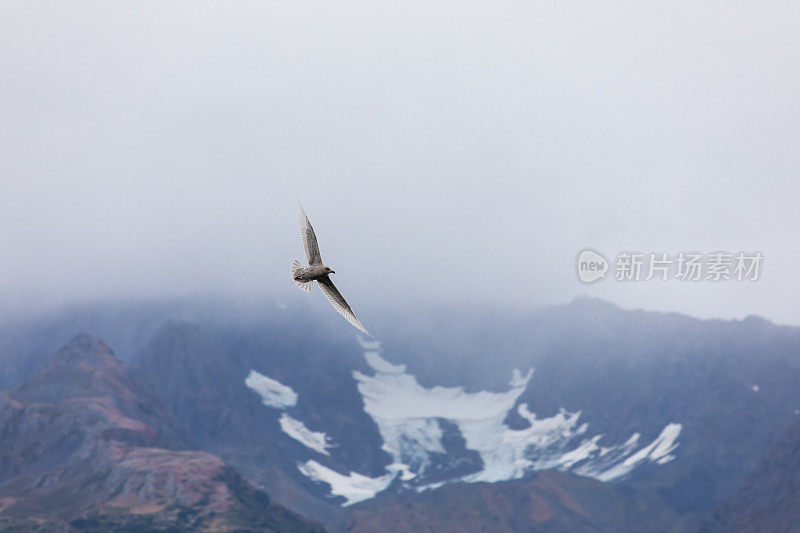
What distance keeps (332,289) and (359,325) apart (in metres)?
9.51

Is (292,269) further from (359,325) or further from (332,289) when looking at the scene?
(359,325)

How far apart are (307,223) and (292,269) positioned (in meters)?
5.36

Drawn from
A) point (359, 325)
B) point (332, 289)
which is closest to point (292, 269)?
point (332, 289)

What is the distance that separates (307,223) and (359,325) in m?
11.9

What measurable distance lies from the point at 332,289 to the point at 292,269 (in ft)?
14.3

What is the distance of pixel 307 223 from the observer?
94500mm

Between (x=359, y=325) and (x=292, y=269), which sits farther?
(x=292, y=269)

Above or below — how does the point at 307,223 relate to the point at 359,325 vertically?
above

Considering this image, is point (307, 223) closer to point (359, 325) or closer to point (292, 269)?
point (292, 269)

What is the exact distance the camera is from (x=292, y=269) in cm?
9781

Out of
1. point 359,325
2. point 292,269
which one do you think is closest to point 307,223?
point 292,269

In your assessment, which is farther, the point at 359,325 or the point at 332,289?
the point at 332,289

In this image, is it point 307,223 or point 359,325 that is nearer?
point 359,325
